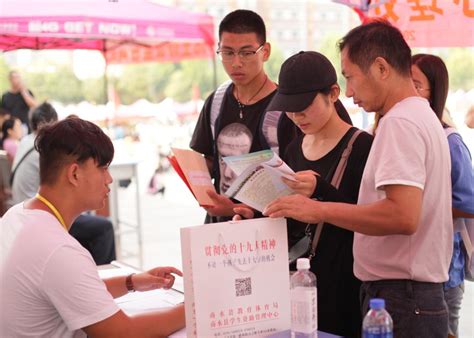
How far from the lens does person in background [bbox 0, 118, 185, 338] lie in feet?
5.48

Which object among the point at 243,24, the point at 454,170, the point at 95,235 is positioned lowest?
the point at 95,235

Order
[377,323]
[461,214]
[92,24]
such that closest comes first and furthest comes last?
1. [377,323]
2. [461,214]
3. [92,24]

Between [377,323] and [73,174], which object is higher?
[73,174]

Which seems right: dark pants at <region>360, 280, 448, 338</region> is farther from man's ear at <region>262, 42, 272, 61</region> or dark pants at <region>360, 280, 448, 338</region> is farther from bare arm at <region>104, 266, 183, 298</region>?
man's ear at <region>262, 42, 272, 61</region>

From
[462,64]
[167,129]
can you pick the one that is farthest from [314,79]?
[167,129]

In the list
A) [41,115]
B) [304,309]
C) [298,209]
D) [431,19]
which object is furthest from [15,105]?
[304,309]

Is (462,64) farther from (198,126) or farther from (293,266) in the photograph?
(293,266)

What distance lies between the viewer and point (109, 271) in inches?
102

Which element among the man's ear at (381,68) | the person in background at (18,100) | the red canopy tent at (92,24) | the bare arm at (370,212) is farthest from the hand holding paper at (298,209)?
the person in background at (18,100)

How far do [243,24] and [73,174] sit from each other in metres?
1.23

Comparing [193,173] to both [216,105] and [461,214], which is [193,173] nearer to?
[216,105]

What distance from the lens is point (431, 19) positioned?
3123mm

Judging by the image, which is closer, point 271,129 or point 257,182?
point 257,182

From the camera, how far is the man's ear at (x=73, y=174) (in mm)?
1767
